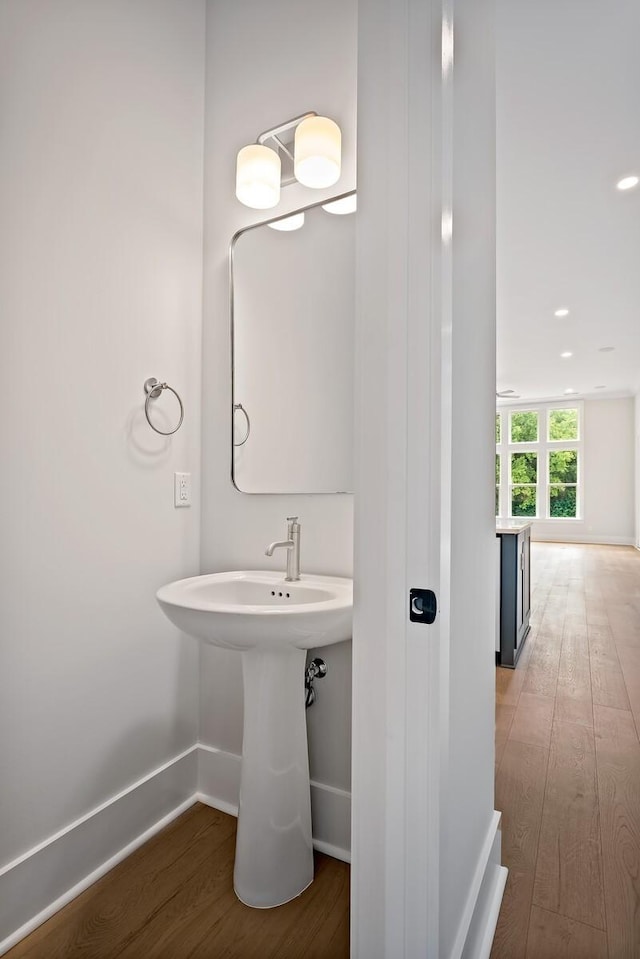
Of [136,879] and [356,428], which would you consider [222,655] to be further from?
[356,428]

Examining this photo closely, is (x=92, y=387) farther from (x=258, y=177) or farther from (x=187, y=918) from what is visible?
(x=187, y=918)

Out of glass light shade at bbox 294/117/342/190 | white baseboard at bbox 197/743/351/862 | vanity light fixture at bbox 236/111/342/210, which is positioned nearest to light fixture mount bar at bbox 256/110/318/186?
vanity light fixture at bbox 236/111/342/210

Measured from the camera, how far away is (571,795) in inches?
72.9

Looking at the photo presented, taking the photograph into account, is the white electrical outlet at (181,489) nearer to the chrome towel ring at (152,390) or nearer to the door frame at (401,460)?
the chrome towel ring at (152,390)

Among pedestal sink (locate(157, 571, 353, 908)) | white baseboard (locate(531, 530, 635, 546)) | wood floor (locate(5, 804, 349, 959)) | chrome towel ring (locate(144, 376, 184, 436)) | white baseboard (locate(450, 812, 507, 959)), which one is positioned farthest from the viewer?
white baseboard (locate(531, 530, 635, 546))

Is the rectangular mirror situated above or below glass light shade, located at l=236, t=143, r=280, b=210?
below

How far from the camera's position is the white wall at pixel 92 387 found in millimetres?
1237

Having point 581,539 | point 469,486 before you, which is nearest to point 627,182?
point 469,486

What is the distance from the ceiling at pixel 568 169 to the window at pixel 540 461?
14.7ft

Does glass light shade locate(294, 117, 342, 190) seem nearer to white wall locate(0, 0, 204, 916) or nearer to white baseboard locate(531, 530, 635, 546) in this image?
white wall locate(0, 0, 204, 916)

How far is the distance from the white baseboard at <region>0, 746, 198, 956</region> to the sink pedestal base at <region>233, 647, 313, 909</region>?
14.3 inches

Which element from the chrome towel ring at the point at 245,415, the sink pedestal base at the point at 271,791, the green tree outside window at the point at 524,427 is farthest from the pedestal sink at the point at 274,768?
the green tree outside window at the point at 524,427

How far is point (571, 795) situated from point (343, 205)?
2.14 metres

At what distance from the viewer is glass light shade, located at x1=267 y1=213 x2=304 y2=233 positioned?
5.32 feet
